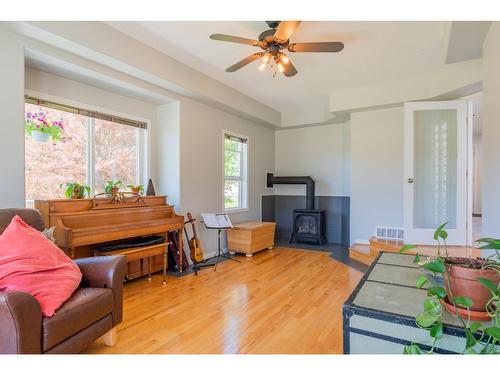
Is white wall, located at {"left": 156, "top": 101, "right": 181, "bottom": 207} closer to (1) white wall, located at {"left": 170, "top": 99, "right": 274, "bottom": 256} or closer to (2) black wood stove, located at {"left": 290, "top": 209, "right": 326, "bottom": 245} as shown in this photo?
(1) white wall, located at {"left": 170, "top": 99, "right": 274, "bottom": 256}

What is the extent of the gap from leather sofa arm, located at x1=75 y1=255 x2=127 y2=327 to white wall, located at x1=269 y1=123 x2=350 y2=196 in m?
4.54

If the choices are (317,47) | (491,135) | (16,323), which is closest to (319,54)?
(317,47)

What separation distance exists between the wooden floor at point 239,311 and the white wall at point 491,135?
1.48 m

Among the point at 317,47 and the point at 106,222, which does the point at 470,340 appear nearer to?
the point at 317,47

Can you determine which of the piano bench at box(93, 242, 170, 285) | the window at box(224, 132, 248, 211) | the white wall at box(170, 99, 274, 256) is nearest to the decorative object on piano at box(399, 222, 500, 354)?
the piano bench at box(93, 242, 170, 285)

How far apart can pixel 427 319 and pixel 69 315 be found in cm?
180

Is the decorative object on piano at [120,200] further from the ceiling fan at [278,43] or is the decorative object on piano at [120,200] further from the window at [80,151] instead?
the ceiling fan at [278,43]

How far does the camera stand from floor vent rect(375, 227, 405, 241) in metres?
4.45

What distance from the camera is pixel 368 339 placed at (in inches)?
37.7

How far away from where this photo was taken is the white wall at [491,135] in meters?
2.31

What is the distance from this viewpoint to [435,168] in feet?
13.5

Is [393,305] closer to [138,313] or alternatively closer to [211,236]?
[138,313]

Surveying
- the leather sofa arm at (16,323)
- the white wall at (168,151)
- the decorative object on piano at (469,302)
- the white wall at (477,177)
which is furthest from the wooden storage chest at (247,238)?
the white wall at (477,177)
